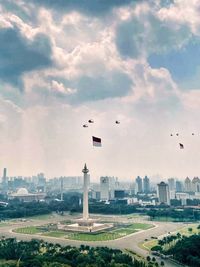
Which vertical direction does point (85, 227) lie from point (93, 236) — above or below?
above

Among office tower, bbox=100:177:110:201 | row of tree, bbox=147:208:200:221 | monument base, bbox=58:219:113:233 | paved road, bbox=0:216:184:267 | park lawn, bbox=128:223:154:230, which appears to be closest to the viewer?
paved road, bbox=0:216:184:267

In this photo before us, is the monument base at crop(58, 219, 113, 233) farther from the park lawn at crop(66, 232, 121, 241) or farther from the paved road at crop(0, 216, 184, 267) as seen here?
the paved road at crop(0, 216, 184, 267)

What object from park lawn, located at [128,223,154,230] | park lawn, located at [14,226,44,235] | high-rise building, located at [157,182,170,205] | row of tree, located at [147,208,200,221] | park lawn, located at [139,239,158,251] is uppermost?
high-rise building, located at [157,182,170,205]

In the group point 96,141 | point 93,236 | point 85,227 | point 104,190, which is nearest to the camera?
point 96,141

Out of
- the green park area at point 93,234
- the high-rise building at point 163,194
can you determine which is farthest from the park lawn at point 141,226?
the high-rise building at point 163,194

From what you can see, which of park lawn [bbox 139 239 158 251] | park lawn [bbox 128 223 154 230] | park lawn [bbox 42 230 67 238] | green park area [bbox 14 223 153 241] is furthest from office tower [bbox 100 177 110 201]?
park lawn [bbox 139 239 158 251]

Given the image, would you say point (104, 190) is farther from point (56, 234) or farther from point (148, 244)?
point (148, 244)

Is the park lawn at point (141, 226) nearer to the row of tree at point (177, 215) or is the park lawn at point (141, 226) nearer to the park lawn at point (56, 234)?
the row of tree at point (177, 215)

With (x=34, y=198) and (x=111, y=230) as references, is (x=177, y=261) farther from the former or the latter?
(x=34, y=198)

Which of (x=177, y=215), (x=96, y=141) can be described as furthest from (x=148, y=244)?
(x=177, y=215)
